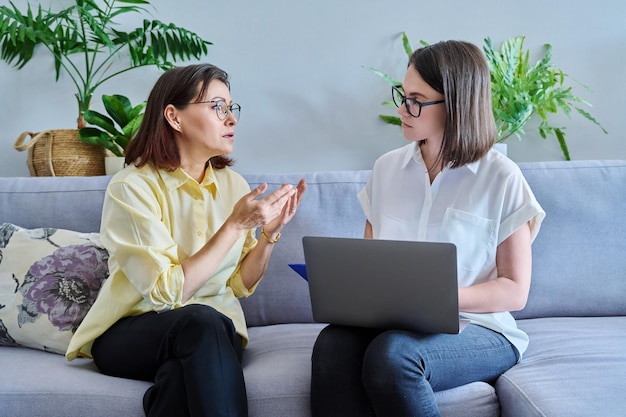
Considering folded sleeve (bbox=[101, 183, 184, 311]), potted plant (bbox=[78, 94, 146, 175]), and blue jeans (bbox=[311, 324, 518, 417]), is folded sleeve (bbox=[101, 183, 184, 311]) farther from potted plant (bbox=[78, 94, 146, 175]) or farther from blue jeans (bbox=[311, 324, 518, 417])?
potted plant (bbox=[78, 94, 146, 175])

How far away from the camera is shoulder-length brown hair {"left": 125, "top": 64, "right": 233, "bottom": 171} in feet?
5.72

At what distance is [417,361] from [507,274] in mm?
326

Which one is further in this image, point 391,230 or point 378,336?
point 391,230

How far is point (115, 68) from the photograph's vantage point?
9.01ft

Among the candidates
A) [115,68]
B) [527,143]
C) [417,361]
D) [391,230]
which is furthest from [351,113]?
[417,361]

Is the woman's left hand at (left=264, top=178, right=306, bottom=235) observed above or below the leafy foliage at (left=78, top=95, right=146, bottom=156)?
below

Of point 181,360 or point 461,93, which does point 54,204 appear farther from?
point 461,93

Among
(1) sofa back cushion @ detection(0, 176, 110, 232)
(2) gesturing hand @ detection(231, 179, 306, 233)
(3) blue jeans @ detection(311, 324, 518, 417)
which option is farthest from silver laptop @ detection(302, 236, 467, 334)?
(1) sofa back cushion @ detection(0, 176, 110, 232)

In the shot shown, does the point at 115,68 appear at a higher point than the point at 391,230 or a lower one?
higher

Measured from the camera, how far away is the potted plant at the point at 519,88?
A: 8.03ft

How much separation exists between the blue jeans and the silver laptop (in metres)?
0.04

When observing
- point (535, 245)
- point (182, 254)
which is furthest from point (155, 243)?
point (535, 245)

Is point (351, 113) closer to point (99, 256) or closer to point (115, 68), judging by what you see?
point (115, 68)

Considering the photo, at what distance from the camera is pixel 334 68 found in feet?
9.06
